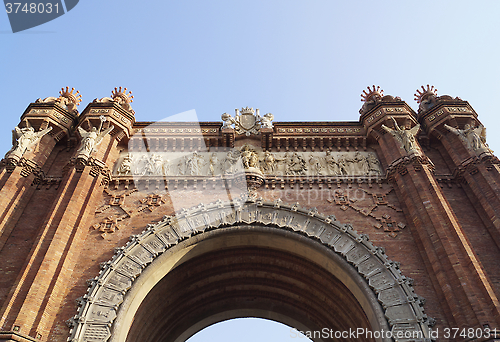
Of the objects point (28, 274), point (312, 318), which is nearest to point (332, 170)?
point (312, 318)

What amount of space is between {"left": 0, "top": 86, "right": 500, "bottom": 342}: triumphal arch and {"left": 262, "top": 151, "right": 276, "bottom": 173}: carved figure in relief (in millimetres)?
48

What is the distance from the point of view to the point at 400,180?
1259cm

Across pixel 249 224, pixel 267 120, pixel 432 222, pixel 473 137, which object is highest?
pixel 267 120

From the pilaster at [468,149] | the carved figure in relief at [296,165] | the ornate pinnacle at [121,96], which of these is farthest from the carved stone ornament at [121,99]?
the pilaster at [468,149]

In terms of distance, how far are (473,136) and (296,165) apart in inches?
238

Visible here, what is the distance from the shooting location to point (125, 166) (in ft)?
44.9

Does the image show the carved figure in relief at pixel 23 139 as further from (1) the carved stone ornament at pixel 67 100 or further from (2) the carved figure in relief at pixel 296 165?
(2) the carved figure in relief at pixel 296 165

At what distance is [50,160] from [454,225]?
13.1 m

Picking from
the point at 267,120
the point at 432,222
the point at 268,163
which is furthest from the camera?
the point at 267,120

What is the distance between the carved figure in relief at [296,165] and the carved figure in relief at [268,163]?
53 centimetres

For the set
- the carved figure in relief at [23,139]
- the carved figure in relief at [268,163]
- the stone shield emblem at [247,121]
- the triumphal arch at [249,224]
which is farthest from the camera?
the stone shield emblem at [247,121]

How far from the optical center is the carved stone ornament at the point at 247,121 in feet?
48.1

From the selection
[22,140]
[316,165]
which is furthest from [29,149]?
[316,165]

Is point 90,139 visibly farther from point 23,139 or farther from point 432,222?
point 432,222
